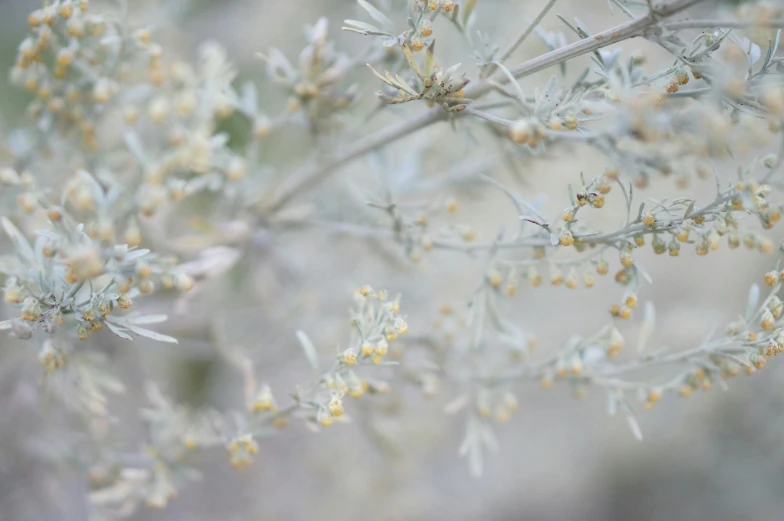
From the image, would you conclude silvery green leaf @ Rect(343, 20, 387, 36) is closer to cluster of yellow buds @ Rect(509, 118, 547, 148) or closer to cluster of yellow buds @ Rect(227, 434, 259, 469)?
cluster of yellow buds @ Rect(509, 118, 547, 148)

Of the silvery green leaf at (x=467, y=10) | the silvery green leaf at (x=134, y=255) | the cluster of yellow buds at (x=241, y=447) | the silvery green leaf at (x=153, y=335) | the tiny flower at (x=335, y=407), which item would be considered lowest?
the tiny flower at (x=335, y=407)

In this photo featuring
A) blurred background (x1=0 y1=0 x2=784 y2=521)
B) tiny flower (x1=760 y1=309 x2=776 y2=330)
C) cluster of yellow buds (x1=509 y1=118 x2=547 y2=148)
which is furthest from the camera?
blurred background (x1=0 y1=0 x2=784 y2=521)

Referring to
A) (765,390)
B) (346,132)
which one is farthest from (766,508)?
(346,132)

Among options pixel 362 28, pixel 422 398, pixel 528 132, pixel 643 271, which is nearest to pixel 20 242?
pixel 362 28

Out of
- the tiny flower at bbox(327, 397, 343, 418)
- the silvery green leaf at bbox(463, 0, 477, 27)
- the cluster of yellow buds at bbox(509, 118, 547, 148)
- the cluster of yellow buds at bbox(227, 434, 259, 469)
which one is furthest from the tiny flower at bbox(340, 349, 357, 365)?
the silvery green leaf at bbox(463, 0, 477, 27)

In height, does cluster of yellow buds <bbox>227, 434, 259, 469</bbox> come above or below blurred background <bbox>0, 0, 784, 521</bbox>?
below

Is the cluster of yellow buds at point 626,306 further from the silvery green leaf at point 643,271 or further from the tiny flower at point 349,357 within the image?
the tiny flower at point 349,357

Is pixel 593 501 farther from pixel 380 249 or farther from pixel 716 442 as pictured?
pixel 380 249

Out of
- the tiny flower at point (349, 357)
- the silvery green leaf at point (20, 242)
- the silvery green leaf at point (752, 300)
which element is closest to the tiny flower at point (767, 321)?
the silvery green leaf at point (752, 300)

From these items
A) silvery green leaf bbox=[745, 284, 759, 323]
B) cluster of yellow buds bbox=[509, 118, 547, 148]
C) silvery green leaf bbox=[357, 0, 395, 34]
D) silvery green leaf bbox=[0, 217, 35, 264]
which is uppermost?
silvery green leaf bbox=[357, 0, 395, 34]
